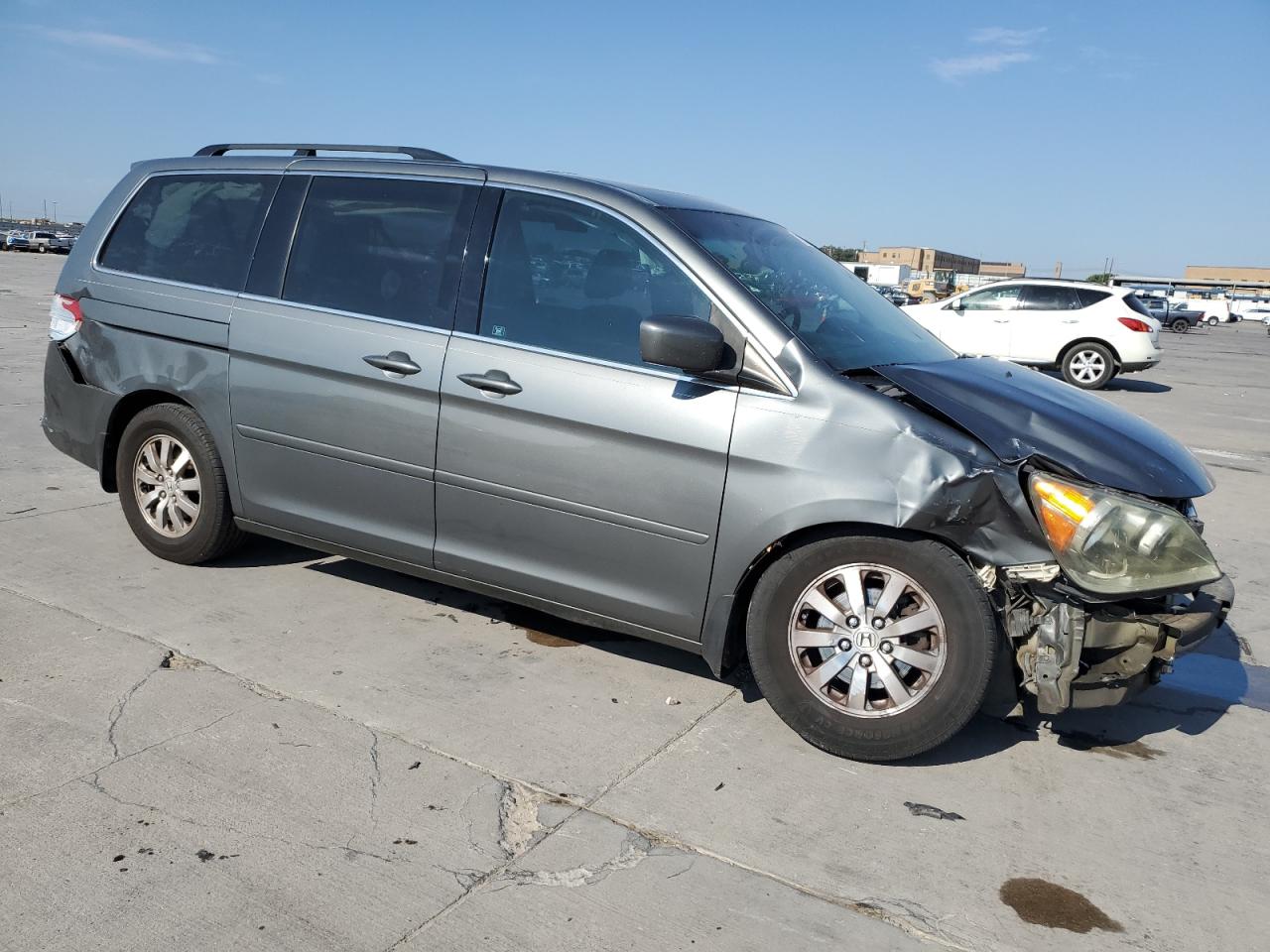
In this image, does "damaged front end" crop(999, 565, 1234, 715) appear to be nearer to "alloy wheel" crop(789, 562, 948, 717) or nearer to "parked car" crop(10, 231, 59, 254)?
"alloy wheel" crop(789, 562, 948, 717)

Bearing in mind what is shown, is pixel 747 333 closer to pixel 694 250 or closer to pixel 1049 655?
pixel 694 250

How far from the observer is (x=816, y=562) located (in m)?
3.53

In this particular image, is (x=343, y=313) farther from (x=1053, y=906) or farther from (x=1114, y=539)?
(x=1053, y=906)

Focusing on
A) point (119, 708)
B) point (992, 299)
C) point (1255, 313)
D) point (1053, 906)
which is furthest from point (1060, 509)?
point (1255, 313)

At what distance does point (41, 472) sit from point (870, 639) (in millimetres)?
5672

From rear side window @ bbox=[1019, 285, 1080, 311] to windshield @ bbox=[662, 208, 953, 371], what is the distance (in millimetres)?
13798

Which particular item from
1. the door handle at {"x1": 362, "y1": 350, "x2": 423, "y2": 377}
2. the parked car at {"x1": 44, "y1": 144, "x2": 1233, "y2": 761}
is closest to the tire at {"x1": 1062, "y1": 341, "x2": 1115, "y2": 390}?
the parked car at {"x1": 44, "y1": 144, "x2": 1233, "y2": 761}

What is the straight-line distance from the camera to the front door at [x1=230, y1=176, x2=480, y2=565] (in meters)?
4.24

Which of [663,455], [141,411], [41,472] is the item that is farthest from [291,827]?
[41,472]

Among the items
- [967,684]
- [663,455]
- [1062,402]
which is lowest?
[967,684]

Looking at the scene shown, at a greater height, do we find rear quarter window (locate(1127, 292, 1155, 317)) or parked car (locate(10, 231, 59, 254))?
rear quarter window (locate(1127, 292, 1155, 317))

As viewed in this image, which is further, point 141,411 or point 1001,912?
point 141,411

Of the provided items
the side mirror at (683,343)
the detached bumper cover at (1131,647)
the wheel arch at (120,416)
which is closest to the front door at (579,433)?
the side mirror at (683,343)

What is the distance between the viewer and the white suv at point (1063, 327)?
659 inches
